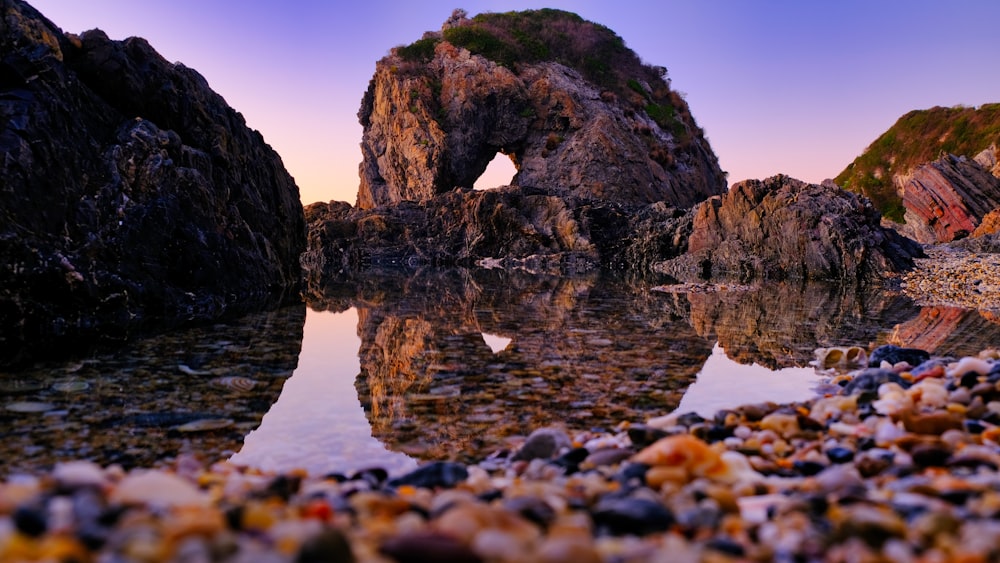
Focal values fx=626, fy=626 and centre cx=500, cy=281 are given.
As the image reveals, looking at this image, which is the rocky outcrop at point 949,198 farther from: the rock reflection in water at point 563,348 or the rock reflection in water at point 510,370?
the rock reflection in water at point 510,370

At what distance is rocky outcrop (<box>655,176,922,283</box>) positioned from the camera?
2156cm

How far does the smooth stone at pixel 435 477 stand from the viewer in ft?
10.1

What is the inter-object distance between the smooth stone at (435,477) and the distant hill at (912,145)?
5953cm

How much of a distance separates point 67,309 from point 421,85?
49958 millimetres

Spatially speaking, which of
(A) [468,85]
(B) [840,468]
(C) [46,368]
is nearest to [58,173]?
(C) [46,368]

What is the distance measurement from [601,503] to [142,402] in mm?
4276

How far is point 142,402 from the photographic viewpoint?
5.11 m

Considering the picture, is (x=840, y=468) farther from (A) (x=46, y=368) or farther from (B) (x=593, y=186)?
(B) (x=593, y=186)

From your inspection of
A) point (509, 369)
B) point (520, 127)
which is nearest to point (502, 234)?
point (520, 127)

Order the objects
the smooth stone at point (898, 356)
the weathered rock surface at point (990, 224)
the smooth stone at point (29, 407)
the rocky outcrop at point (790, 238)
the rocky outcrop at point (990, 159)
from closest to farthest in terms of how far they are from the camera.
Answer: the smooth stone at point (29, 407), the smooth stone at point (898, 356), the rocky outcrop at point (790, 238), the weathered rock surface at point (990, 224), the rocky outcrop at point (990, 159)

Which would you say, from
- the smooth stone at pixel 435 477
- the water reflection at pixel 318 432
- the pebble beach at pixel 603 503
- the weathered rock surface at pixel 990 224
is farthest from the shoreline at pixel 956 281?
the smooth stone at pixel 435 477

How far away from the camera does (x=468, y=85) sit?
2104 inches

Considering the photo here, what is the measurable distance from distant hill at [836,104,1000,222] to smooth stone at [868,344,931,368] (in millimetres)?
54814

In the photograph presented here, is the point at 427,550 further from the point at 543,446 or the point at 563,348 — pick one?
the point at 563,348
